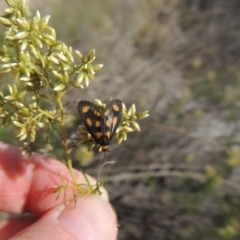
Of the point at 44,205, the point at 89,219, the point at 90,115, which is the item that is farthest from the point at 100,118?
the point at 44,205

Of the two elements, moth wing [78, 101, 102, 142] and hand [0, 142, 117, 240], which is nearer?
moth wing [78, 101, 102, 142]

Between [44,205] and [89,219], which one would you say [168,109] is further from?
[89,219]

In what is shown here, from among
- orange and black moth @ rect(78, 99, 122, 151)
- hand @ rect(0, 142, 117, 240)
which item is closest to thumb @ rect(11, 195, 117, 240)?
hand @ rect(0, 142, 117, 240)

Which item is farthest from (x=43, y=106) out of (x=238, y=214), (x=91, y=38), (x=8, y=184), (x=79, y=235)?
(x=91, y=38)

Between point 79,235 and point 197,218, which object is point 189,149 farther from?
point 79,235

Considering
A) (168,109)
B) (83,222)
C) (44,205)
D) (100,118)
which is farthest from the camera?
(168,109)

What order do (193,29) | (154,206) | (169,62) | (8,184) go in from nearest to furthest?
(8,184) < (154,206) < (169,62) < (193,29)

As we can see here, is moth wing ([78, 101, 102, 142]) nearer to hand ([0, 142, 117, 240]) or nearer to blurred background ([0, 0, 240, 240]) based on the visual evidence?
hand ([0, 142, 117, 240])
